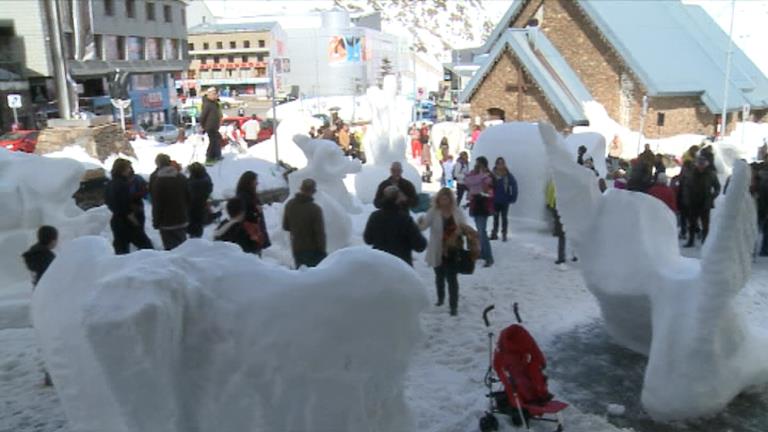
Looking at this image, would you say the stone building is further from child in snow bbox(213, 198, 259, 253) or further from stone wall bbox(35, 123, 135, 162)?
child in snow bbox(213, 198, 259, 253)

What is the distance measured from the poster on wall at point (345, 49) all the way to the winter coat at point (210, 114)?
65351 mm

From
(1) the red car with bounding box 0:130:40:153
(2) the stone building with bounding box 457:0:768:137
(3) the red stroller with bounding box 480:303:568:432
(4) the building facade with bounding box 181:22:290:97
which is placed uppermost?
(4) the building facade with bounding box 181:22:290:97

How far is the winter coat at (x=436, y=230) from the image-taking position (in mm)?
7840

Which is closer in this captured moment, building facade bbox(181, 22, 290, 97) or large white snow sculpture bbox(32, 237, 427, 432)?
large white snow sculpture bbox(32, 237, 427, 432)

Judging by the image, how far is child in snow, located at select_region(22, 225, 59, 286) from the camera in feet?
20.3

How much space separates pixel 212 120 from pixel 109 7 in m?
30.5

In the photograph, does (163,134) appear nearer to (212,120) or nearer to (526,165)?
(212,120)

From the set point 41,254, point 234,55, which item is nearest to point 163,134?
point 41,254

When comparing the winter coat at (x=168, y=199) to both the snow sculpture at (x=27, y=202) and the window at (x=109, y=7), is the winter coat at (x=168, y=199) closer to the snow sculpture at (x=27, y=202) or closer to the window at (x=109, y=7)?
the snow sculpture at (x=27, y=202)

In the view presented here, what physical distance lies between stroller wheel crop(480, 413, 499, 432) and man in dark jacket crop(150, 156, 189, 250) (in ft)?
14.6

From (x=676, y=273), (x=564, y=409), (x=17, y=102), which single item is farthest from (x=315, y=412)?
(x=17, y=102)

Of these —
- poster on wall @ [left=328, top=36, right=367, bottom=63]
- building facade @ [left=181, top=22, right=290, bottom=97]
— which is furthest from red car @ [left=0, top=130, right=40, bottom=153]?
poster on wall @ [left=328, top=36, right=367, bottom=63]

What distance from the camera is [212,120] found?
14578 millimetres

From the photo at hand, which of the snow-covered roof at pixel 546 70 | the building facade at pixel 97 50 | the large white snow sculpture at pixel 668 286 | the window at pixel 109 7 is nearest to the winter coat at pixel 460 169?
the large white snow sculpture at pixel 668 286
